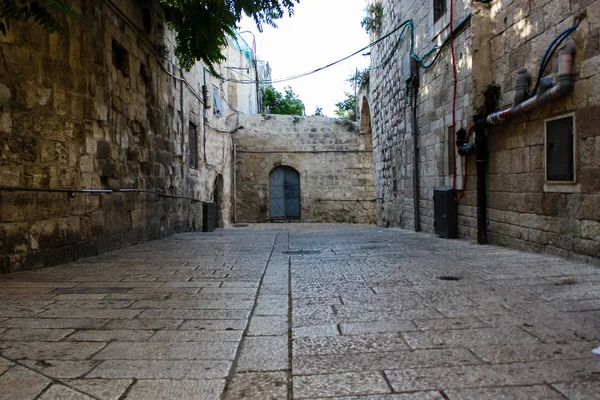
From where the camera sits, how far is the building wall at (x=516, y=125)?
4238 millimetres

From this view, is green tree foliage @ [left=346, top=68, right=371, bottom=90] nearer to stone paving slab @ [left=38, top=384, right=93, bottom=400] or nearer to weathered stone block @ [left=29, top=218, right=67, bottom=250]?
weathered stone block @ [left=29, top=218, right=67, bottom=250]

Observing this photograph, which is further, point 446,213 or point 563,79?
point 446,213

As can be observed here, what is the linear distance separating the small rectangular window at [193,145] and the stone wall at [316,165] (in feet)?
20.1

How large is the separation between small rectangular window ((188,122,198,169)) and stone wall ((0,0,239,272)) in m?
1.96

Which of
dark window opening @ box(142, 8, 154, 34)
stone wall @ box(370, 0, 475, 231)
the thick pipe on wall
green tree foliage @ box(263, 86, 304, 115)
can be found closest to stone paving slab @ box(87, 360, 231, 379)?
the thick pipe on wall

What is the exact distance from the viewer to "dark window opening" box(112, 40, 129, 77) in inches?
258

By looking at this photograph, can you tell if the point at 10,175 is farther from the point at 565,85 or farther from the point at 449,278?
the point at 565,85

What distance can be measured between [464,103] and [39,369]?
6.26 metres

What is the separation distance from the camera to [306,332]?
101 inches

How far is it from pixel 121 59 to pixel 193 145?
4958 mm

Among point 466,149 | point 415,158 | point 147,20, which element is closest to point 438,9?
point 415,158

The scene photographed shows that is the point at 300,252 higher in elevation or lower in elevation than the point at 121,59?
lower

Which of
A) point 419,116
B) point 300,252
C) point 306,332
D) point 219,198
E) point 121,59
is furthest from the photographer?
point 219,198

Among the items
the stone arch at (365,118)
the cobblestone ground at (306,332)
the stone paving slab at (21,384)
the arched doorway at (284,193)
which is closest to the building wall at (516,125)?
the cobblestone ground at (306,332)
